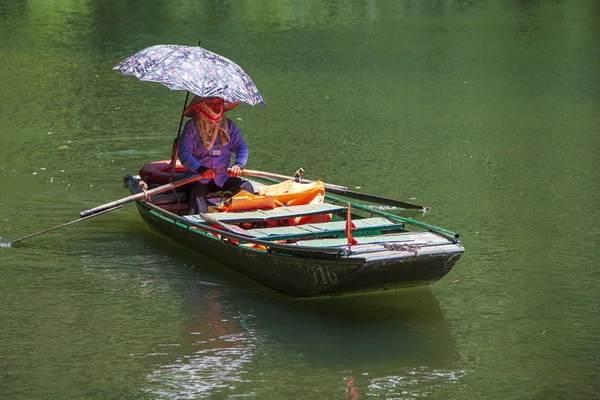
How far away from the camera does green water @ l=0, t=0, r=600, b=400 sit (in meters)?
6.73

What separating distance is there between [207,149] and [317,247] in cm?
229

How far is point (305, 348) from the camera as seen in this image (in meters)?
7.02

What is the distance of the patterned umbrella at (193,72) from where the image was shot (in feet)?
28.4

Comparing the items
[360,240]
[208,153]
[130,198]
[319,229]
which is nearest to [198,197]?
[208,153]

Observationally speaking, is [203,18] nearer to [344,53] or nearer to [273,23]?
[273,23]

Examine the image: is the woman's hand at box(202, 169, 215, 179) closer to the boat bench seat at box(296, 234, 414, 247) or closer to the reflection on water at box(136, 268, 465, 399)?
the reflection on water at box(136, 268, 465, 399)

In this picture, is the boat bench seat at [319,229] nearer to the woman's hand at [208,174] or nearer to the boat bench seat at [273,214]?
the boat bench seat at [273,214]

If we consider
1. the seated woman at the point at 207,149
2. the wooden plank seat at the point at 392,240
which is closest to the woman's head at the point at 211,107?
the seated woman at the point at 207,149

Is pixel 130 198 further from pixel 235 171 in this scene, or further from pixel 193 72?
pixel 193 72

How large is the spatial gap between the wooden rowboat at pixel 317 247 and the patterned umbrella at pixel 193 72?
0.96 metres

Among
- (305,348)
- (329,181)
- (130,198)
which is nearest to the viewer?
(305,348)

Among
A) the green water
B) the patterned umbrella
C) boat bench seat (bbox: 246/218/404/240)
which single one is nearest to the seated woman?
the patterned umbrella

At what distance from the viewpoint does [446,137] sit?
13.0m

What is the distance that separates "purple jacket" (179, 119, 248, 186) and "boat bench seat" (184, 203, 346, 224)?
0.66 meters
